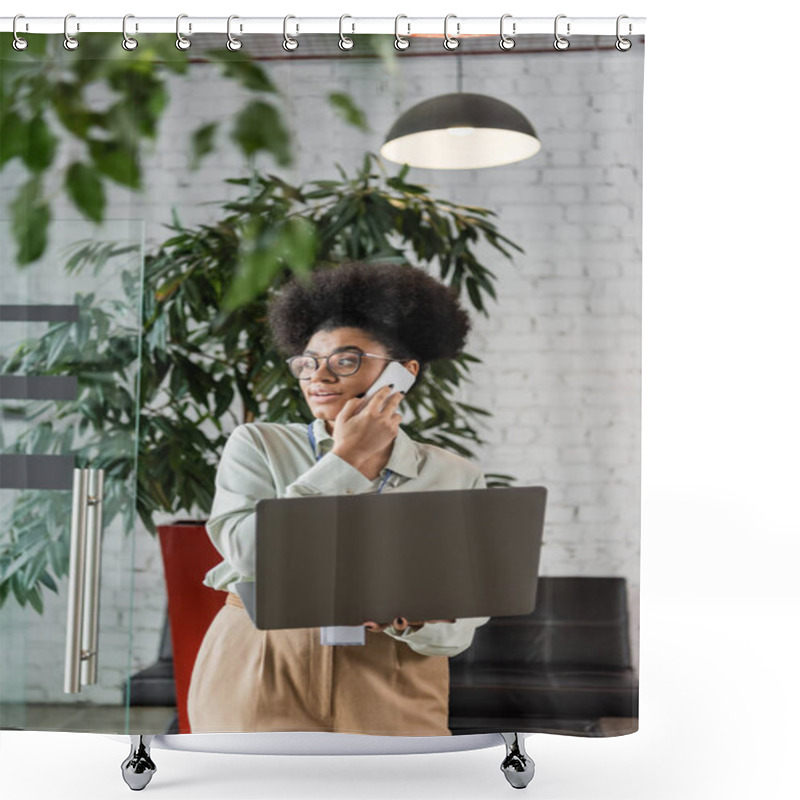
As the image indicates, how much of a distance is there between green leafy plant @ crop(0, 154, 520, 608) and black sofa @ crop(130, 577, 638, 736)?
0.34 m

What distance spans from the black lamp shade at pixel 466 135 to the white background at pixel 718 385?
1032 millimetres

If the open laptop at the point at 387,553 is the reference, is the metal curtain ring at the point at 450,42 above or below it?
above

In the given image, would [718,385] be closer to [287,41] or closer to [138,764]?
[287,41]

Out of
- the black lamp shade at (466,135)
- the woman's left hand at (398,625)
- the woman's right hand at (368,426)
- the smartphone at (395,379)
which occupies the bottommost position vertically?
the woman's left hand at (398,625)

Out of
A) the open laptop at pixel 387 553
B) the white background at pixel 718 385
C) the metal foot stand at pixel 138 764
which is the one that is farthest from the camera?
the white background at pixel 718 385

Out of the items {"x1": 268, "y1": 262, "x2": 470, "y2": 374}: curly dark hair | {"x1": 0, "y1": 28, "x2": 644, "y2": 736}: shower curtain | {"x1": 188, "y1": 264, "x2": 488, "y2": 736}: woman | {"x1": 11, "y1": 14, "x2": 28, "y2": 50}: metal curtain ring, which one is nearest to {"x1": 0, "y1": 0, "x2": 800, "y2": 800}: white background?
{"x1": 11, "y1": 14, "x2": 28, "y2": 50}: metal curtain ring

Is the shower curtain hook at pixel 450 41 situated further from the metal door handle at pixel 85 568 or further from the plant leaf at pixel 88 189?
the metal door handle at pixel 85 568

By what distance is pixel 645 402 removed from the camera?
12.6 feet

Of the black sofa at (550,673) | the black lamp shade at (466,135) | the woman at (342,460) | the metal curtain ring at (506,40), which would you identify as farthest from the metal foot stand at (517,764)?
the metal curtain ring at (506,40)

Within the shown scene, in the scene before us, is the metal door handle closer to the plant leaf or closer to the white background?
the plant leaf

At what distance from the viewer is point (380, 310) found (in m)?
2.34

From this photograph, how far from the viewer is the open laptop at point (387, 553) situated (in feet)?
7.59

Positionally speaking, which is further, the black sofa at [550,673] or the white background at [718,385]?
the white background at [718,385]

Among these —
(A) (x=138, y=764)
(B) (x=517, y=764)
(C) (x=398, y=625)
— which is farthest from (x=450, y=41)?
(A) (x=138, y=764)
